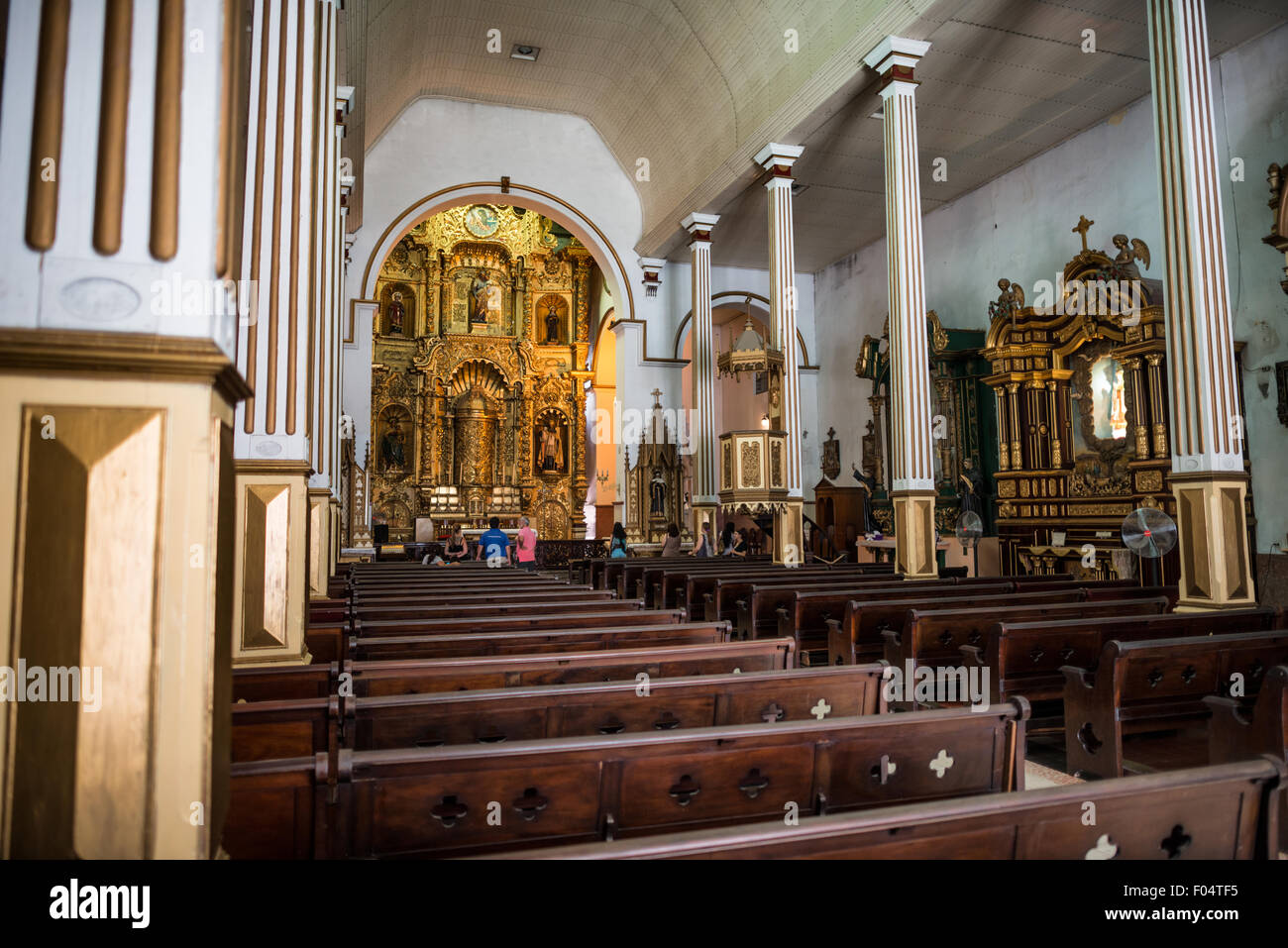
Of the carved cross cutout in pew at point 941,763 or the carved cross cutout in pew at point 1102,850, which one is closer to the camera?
the carved cross cutout in pew at point 1102,850

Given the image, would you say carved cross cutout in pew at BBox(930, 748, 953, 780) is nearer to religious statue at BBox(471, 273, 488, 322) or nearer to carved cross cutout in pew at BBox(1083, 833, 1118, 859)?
carved cross cutout in pew at BBox(1083, 833, 1118, 859)

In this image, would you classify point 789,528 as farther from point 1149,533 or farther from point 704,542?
point 1149,533

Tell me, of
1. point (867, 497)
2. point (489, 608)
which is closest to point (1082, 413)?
point (867, 497)

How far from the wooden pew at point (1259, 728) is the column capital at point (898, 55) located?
7391mm

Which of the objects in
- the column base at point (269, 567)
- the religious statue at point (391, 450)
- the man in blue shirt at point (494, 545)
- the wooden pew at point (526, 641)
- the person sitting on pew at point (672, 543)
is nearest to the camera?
the column base at point (269, 567)

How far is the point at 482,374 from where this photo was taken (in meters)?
19.6

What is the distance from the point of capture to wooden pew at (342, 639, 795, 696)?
2.98 metres

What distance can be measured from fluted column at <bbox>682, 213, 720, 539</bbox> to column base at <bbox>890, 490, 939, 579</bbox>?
5.09m

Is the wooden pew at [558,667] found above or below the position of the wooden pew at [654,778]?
above

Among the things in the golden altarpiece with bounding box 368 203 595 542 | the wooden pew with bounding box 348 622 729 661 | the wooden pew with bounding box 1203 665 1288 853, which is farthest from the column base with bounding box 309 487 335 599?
the golden altarpiece with bounding box 368 203 595 542

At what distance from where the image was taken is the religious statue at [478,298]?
1952 centimetres

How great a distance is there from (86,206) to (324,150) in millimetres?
5170

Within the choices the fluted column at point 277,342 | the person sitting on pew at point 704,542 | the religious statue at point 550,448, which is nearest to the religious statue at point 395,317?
the religious statue at point 550,448

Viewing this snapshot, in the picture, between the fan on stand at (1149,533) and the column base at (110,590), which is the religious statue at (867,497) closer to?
the fan on stand at (1149,533)
